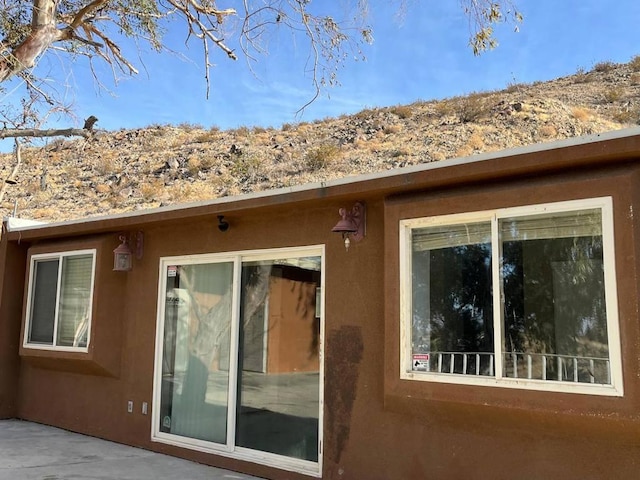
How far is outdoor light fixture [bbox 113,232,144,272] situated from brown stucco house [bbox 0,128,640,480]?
0.03 metres

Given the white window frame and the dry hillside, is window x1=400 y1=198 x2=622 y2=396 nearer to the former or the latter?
the white window frame

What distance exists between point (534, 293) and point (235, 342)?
3307 millimetres

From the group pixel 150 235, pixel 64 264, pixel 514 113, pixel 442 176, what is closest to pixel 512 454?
pixel 442 176

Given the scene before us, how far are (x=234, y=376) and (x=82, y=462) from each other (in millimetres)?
1866

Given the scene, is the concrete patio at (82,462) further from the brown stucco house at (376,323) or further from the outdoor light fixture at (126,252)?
the outdoor light fixture at (126,252)

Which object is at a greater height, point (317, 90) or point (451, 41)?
point (451, 41)

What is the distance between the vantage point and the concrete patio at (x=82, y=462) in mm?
5887

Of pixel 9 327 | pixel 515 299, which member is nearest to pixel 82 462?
pixel 9 327

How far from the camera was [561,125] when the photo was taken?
69.2ft

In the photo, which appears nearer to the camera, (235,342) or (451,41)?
(235,342)

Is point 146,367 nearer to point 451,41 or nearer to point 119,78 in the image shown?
point 119,78

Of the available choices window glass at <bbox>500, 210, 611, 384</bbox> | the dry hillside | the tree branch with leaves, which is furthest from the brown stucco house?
the dry hillside

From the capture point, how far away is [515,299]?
4.37 m

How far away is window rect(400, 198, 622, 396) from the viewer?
3994mm
